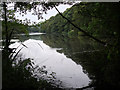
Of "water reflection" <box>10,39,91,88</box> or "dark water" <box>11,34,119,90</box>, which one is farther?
"water reflection" <box>10,39,91,88</box>

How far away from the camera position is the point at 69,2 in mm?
4020

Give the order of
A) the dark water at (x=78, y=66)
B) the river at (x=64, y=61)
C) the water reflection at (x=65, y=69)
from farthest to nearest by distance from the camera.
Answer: the river at (x=64, y=61), the water reflection at (x=65, y=69), the dark water at (x=78, y=66)

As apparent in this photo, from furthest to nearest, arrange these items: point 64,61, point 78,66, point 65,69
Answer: point 64,61
point 78,66
point 65,69

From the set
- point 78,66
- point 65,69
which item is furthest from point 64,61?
point 65,69

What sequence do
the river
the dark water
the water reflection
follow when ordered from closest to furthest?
the dark water
the water reflection
the river

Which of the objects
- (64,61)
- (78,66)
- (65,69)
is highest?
(64,61)

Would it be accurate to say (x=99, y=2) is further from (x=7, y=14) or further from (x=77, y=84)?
(x=77, y=84)

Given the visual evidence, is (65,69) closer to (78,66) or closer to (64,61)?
(78,66)

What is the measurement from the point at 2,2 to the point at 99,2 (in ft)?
10.6

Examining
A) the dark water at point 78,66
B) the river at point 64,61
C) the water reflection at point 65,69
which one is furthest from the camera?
the river at point 64,61

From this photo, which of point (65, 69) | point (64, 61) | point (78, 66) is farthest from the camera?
point (64, 61)

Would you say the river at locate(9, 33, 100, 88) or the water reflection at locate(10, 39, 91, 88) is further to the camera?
the river at locate(9, 33, 100, 88)

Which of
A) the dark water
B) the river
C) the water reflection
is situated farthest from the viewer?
the river

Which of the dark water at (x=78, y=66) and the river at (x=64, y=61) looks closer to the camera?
the dark water at (x=78, y=66)
